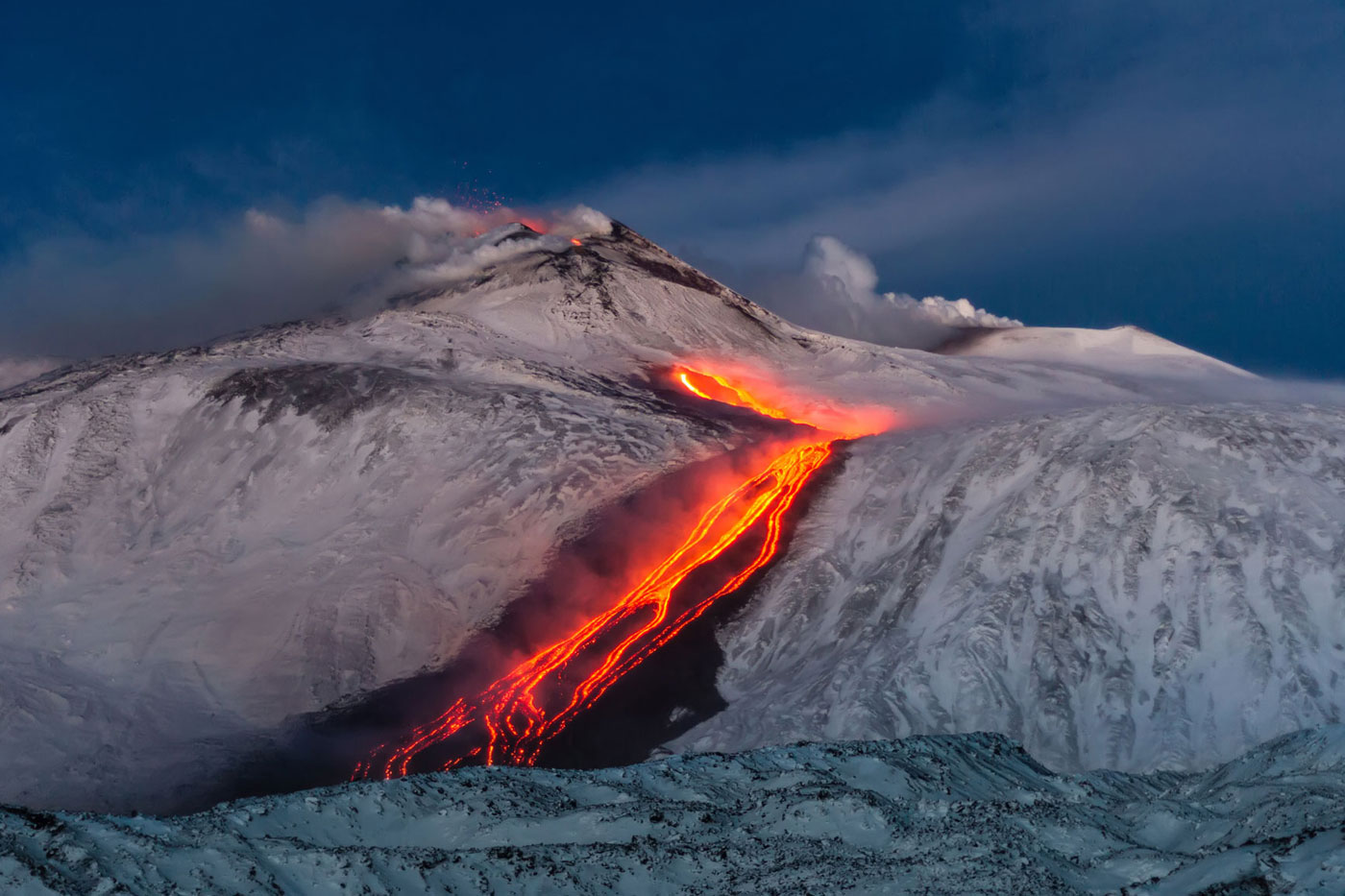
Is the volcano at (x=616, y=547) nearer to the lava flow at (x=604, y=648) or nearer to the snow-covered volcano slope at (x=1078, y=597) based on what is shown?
the snow-covered volcano slope at (x=1078, y=597)

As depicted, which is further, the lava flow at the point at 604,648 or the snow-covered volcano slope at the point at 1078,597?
the lava flow at the point at 604,648

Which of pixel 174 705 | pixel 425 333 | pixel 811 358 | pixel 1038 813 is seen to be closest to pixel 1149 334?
pixel 811 358

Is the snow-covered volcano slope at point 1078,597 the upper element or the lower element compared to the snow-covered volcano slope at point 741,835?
upper

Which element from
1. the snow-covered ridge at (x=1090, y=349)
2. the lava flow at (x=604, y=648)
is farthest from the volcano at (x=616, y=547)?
the snow-covered ridge at (x=1090, y=349)

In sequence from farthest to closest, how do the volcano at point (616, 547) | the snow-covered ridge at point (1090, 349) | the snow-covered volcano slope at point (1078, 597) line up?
1. the snow-covered ridge at point (1090, 349)
2. the volcano at point (616, 547)
3. the snow-covered volcano slope at point (1078, 597)

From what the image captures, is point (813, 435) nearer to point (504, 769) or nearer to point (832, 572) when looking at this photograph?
point (832, 572)

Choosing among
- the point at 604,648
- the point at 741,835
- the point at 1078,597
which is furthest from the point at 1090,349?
the point at 741,835

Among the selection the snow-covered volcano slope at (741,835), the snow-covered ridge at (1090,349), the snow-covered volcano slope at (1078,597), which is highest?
the snow-covered ridge at (1090,349)
